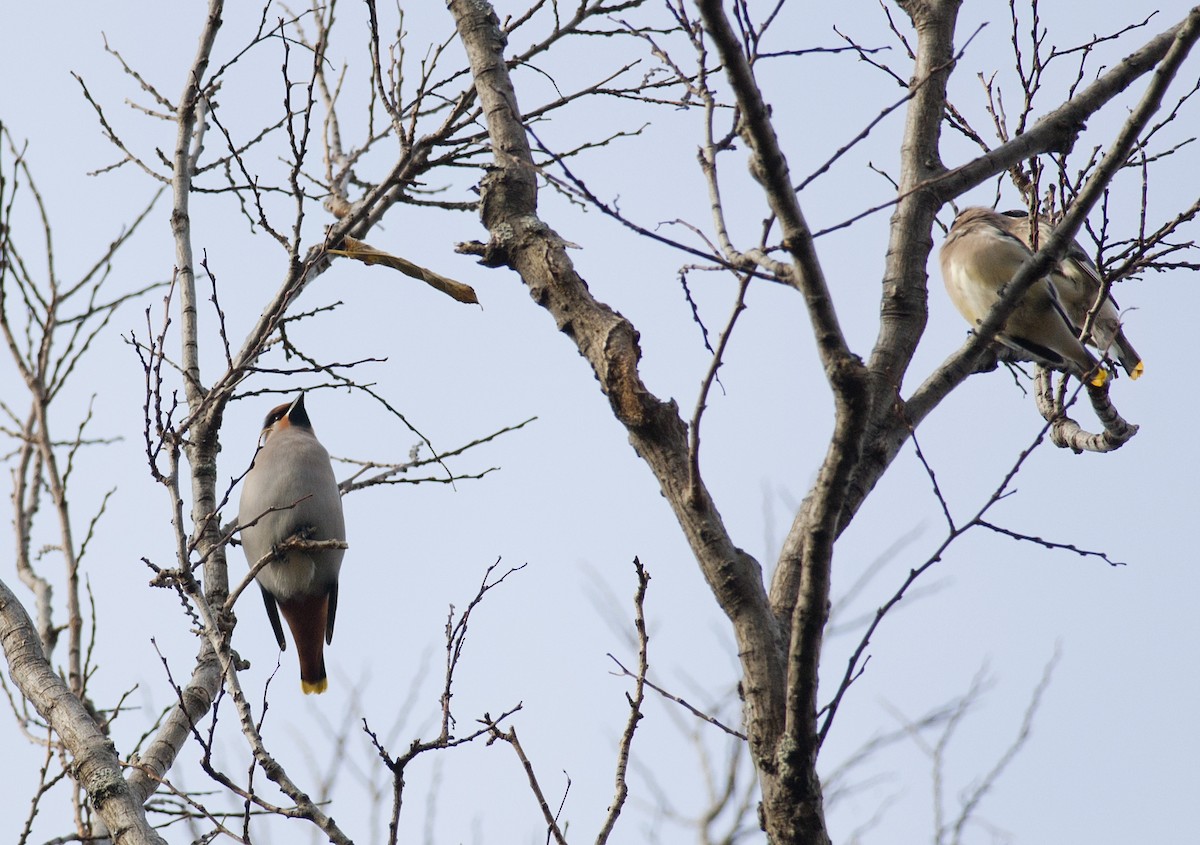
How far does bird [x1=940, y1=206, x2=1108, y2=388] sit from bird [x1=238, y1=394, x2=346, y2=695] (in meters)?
2.71

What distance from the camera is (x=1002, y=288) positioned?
4.23 m

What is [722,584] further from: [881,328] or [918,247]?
[918,247]

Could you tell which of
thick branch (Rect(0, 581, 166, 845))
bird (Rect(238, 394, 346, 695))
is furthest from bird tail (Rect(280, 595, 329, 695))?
thick branch (Rect(0, 581, 166, 845))

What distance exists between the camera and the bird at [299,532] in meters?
5.07

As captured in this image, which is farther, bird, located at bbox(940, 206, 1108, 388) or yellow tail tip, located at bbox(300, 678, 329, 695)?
yellow tail tip, located at bbox(300, 678, 329, 695)

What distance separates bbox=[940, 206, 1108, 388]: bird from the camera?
173 inches

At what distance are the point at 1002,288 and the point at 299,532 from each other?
9.41 feet

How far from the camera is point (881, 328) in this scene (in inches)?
100

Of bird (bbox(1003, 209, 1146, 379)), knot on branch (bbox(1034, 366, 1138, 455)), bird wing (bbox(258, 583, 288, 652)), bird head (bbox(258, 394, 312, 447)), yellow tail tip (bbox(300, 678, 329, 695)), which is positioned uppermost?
bird head (bbox(258, 394, 312, 447))

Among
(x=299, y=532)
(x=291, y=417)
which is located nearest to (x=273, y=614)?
(x=299, y=532)

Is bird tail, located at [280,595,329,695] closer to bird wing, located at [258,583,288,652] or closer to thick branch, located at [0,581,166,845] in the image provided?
bird wing, located at [258,583,288,652]

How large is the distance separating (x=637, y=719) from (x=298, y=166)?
1.76m

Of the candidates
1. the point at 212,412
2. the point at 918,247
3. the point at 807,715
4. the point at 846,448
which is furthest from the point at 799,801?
the point at 212,412

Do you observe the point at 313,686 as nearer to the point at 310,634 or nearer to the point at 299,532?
the point at 310,634
